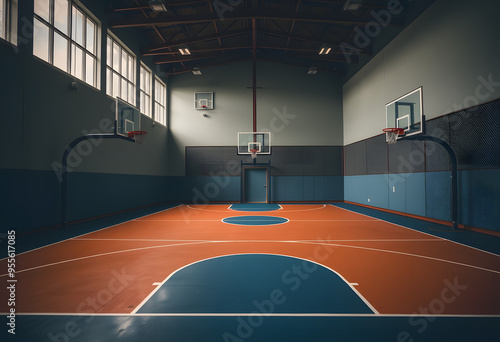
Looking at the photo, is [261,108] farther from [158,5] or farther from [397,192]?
[397,192]

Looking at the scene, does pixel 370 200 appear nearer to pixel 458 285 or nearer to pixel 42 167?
pixel 458 285

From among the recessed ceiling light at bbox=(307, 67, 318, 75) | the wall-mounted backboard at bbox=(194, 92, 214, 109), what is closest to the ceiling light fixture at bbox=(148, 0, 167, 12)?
the wall-mounted backboard at bbox=(194, 92, 214, 109)

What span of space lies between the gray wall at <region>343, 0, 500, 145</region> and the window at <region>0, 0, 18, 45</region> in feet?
34.2

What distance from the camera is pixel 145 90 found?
12.5m

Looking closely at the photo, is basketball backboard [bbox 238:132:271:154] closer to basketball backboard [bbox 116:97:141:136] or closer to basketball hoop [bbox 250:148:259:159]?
basketball hoop [bbox 250:148:259:159]

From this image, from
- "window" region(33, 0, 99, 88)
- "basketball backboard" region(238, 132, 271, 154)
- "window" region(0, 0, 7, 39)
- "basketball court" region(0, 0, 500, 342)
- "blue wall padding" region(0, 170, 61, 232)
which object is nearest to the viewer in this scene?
"basketball court" region(0, 0, 500, 342)

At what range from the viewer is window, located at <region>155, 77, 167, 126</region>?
540 inches

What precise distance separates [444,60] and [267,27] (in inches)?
308

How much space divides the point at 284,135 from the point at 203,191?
18.1ft

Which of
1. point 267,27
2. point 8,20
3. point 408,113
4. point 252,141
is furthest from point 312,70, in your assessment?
point 8,20

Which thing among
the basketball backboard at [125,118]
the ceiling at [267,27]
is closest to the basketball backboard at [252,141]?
the ceiling at [267,27]

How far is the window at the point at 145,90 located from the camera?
12070 mm

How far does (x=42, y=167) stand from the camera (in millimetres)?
6371

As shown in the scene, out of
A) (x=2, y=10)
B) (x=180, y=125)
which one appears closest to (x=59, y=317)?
(x=2, y=10)
